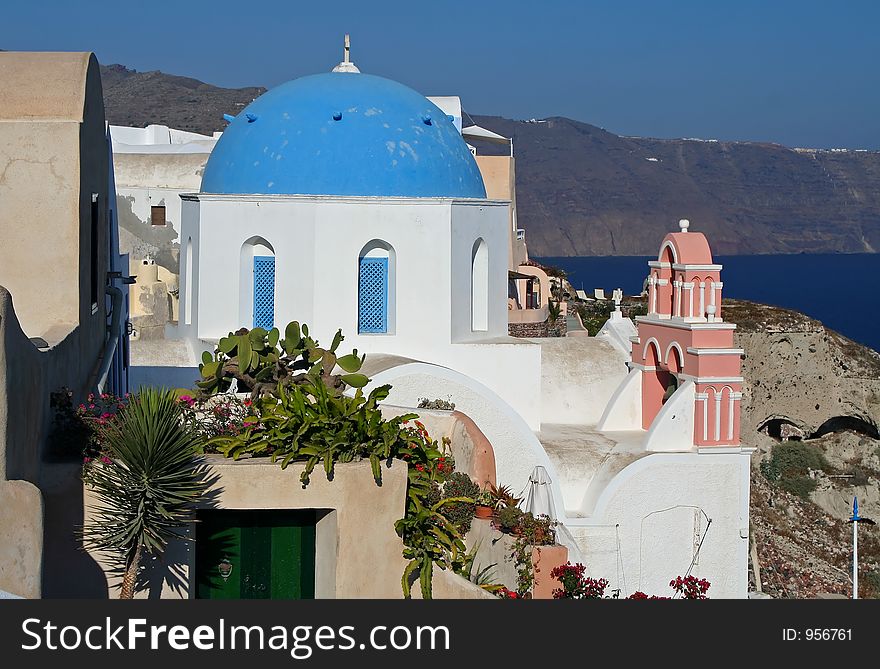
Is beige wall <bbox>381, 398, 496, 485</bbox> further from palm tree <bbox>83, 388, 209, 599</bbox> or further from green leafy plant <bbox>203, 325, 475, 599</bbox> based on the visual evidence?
palm tree <bbox>83, 388, 209, 599</bbox>

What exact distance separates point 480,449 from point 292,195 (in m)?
4.72

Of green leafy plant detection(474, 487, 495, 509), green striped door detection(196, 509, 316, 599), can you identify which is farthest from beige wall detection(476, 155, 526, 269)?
green striped door detection(196, 509, 316, 599)

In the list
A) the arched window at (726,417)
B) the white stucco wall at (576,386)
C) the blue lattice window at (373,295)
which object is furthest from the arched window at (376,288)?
the arched window at (726,417)

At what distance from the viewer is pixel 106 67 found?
124 meters

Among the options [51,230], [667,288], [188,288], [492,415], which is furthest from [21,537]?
[667,288]

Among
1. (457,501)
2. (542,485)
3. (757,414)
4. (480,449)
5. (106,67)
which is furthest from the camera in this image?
(106,67)

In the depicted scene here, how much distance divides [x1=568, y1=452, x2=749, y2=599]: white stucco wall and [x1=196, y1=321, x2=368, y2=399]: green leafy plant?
15.7 ft

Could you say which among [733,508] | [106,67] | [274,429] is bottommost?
[733,508]

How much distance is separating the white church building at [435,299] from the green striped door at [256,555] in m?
6.24

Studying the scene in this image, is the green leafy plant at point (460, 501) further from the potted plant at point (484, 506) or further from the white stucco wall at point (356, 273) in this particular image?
the white stucco wall at point (356, 273)

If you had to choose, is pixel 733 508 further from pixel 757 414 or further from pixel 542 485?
pixel 757 414

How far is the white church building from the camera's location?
15.4m

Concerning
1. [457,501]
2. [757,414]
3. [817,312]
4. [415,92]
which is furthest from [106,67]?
[457,501]

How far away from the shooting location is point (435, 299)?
1612 cm
